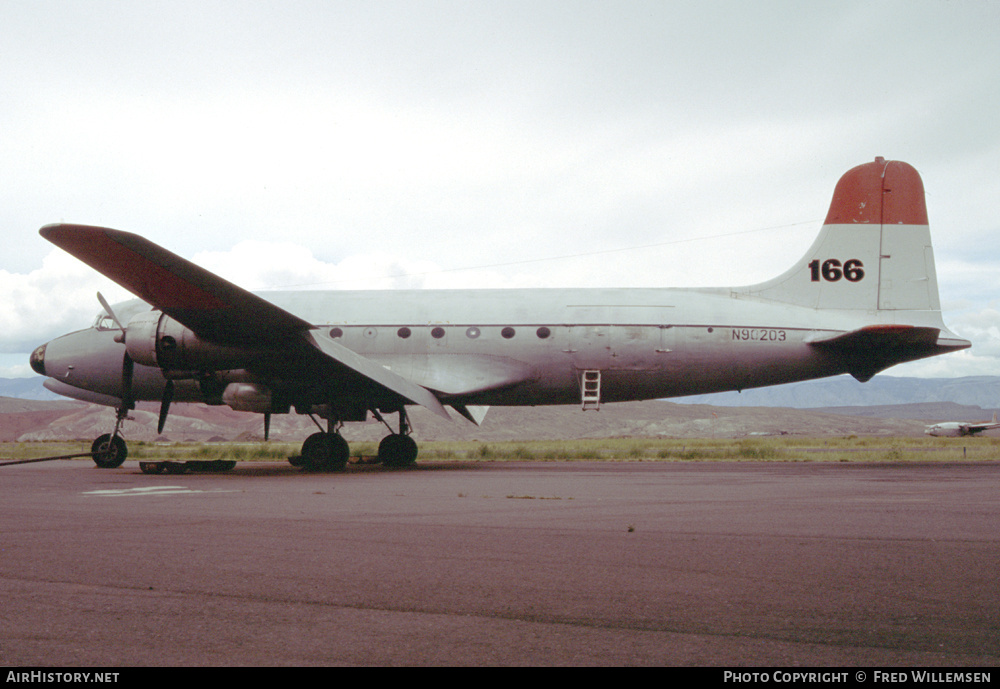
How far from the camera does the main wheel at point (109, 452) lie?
19.1 m

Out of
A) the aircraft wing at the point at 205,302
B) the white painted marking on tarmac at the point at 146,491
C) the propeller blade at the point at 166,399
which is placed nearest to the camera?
the white painted marking on tarmac at the point at 146,491

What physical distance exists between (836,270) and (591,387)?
272 inches

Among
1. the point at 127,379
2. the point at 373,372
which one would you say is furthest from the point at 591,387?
the point at 127,379

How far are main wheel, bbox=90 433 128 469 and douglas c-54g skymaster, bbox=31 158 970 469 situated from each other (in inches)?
1.8

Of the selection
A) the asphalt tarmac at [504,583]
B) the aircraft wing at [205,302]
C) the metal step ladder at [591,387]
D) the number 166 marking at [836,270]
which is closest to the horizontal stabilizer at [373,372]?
the aircraft wing at [205,302]

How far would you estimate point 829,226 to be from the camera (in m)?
20.0

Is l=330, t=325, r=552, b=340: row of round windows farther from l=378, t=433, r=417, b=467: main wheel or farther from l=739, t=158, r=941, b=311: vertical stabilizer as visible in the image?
l=739, t=158, r=941, b=311: vertical stabilizer

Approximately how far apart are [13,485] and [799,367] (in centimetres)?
1649

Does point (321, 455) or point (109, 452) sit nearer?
point (321, 455)

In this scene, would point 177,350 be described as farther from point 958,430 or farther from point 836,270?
point 958,430

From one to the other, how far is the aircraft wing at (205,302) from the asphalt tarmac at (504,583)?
6315 mm

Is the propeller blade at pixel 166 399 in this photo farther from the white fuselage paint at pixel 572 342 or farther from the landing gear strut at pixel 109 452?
the landing gear strut at pixel 109 452

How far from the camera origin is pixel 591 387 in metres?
19.5

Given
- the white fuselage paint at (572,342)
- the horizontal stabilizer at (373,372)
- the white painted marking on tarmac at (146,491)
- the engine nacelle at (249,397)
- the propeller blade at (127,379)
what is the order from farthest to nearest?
the propeller blade at (127,379)
the white fuselage paint at (572,342)
the engine nacelle at (249,397)
the horizontal stabilizer at (373,372)
the white painted marking on tarmac at (146,491)
